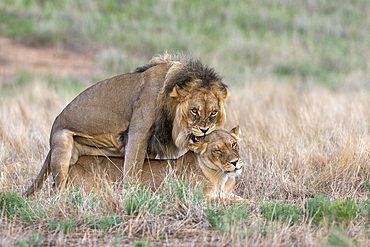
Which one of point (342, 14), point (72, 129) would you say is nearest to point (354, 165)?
point (72, 129)

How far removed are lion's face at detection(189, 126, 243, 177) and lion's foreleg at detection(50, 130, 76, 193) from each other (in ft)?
3.99

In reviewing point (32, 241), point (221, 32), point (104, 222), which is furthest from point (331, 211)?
point (221, 32)

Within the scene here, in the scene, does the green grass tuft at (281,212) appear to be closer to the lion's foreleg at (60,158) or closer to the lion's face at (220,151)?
the lion's face at (220,151)

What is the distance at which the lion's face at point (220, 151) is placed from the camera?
5527 millimetres

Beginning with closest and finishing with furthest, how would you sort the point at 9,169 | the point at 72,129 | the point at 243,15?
1. the point at 72,129
2. the point at 9,169
3. the point at 243,15

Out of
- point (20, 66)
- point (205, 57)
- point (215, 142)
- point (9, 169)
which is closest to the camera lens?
point (215, 142)

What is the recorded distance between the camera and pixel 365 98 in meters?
11.5

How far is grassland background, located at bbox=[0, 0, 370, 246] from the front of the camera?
4.69m

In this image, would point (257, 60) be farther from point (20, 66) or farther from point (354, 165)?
point (354, 165)

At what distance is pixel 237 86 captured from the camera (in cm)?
1460

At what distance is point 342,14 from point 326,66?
22.9ft

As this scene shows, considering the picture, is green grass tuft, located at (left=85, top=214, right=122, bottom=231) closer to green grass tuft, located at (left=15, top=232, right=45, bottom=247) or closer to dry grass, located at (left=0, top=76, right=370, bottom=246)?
dry grass, located at (left=0, top=76, right=370, bottom=246)

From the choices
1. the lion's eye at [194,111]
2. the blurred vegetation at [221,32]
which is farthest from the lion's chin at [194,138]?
the blurred vegetation at [221,32]

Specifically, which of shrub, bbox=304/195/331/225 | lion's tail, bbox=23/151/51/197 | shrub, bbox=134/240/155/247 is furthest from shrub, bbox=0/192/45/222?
shrub, bbox=304/195/331/225
